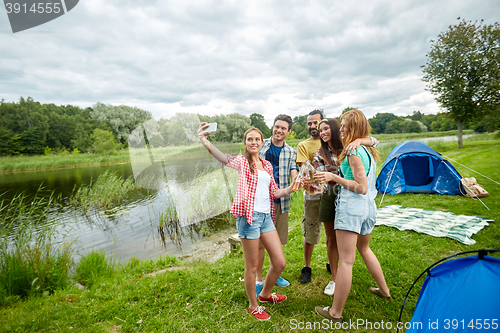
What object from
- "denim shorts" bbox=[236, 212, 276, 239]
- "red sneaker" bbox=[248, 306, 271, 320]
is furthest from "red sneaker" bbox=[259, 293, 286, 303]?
"denim shorts" bbox=[236, 212, 276, 239]

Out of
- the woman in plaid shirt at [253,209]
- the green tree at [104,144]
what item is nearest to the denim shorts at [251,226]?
the woman in plaid shirt at [253,209]

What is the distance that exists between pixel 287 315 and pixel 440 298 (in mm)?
1440

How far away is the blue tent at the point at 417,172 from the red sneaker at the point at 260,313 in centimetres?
601

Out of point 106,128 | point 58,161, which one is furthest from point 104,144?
point 106,128

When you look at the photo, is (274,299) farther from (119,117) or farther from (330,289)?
(119,117)

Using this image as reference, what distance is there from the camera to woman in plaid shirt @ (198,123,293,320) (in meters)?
2.11

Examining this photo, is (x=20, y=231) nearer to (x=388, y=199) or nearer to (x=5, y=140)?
(x=388, y=199)

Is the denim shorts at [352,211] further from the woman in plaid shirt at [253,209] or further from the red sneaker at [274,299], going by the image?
the red sneaker at [274,299]

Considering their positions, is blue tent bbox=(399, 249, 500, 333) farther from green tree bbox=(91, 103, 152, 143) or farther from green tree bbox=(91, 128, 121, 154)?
green tree bbox=(91, 103, 152, 143)

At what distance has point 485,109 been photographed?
14.8 meters

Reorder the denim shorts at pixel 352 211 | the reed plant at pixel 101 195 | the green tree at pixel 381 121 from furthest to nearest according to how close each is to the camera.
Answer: the green tree at pixel 381 121 < the reed plant at pixel 101 195 < the denim shorts at pixel 352 211

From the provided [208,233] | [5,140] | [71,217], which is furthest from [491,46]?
[5,140]

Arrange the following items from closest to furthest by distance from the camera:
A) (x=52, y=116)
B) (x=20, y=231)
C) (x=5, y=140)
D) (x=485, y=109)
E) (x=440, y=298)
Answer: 1. (x=440, y=298)
2. (x=20, y=231)
3. (x=5, y=140)
4. (x=485, y=109)
5. (x=52, y=116)

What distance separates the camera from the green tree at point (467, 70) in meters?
14.3
